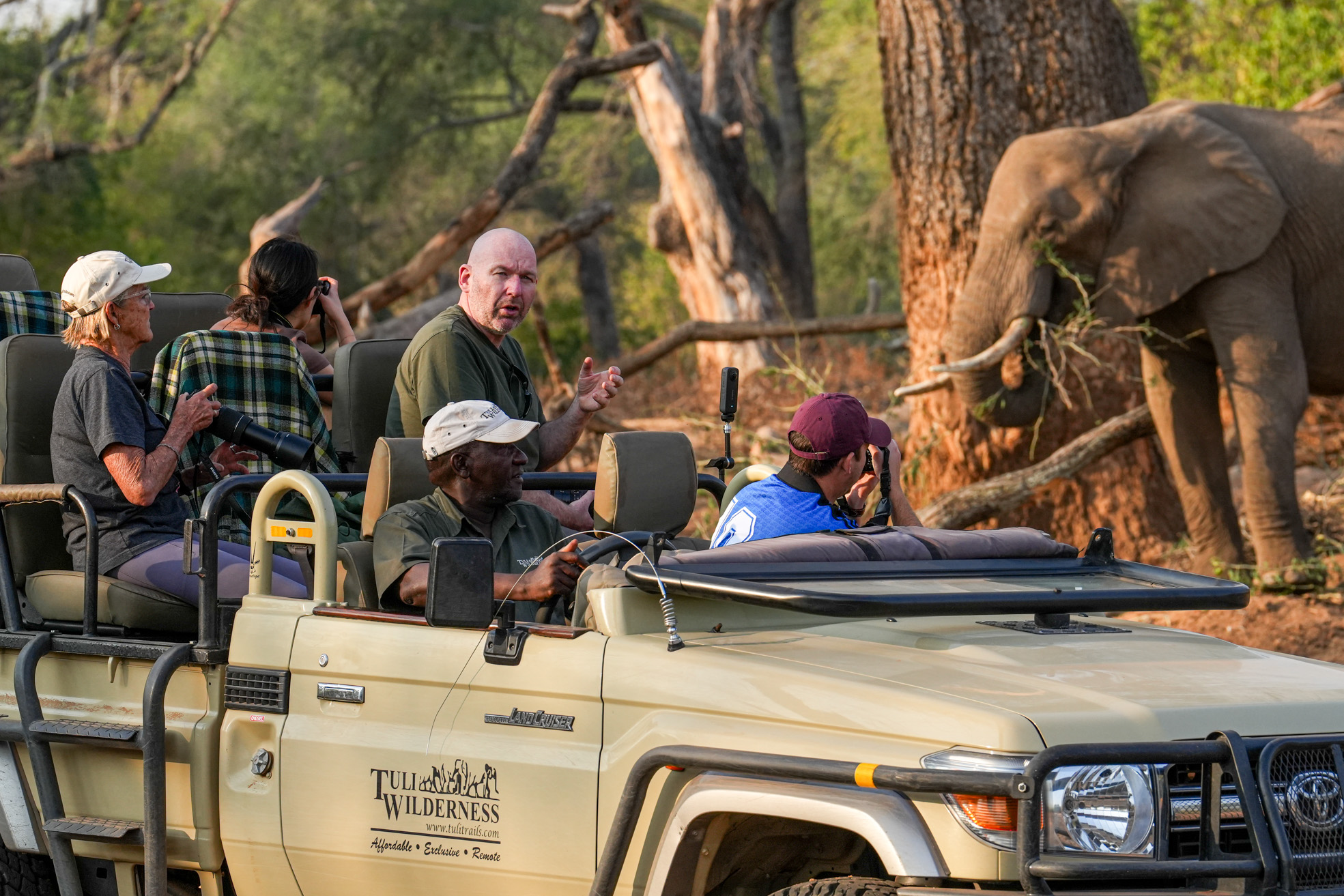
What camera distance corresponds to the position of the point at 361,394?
5.97 meters

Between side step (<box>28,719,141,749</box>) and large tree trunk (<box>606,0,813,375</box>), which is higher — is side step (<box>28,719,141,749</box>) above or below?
below

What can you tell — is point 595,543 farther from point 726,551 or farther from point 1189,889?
point 1189,889

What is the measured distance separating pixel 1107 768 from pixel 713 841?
814 mm

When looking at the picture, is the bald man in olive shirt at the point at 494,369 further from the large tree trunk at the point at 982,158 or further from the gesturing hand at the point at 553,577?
the large tree trunk at the point at 982,158

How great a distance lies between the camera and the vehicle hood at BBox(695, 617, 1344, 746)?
10.8ft

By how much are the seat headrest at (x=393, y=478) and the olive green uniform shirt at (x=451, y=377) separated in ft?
1.81

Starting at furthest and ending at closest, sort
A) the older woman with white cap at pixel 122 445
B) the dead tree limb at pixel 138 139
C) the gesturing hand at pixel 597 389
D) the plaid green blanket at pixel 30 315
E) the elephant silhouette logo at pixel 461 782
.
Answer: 1. the dead tree limb at pixel 138 139
2. the plaid green blanket at pixel 30 315
3. the gesturing hand at pixel 597 389
4. the older woman with white cap at pixel 122 445
5. the elephant silhouette logo at pixel 461 782

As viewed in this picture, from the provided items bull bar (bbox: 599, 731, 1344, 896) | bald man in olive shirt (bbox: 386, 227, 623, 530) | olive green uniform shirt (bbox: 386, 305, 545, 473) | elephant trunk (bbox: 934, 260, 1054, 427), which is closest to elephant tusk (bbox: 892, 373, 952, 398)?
elephant trunk (bbox: 934, 260, 1054, 427)

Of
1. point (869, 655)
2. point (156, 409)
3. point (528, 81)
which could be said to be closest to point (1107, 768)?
point (869, 655)

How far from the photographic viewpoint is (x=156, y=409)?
5.59 meters

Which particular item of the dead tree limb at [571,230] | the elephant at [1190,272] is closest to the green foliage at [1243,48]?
the elephant at [1190,272]

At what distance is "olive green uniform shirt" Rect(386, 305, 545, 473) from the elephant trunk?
4.60 metres

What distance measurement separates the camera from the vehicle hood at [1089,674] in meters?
3.31

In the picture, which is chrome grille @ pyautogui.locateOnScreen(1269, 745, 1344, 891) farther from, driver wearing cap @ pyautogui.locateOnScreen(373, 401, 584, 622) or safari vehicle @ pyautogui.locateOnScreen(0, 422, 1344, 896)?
driver wearing cap @ pyautogui.locateOnScreen(373, 401, 584, 622)
